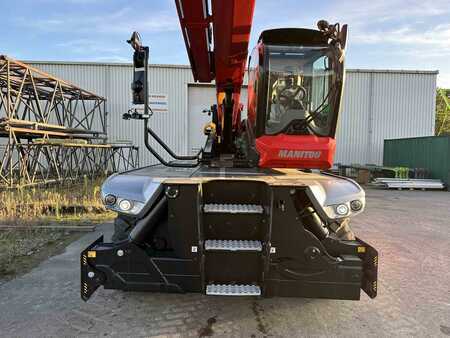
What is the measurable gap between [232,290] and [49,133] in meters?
11.0

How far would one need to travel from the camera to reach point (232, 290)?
119 inches

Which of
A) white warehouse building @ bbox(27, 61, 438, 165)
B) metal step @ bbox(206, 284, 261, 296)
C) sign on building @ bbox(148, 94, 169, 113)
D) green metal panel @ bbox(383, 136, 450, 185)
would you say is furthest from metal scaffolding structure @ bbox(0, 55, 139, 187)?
green metal panel @ bbox(383, 136, 450, 185)

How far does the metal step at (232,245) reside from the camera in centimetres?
304

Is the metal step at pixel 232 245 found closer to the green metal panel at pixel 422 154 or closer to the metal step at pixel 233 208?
the metal step at pixel 233 208

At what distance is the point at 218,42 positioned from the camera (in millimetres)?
4262

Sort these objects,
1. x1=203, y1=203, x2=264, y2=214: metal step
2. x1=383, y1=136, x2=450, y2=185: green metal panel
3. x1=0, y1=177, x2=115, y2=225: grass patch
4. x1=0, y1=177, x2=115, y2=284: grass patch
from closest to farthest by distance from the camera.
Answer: x1=203, y1=203, x2=264, y2=214: metal step, x1=0, y1=177, x2=115, y2=284: grass patch, x1=0, y1=177, x2=115, y2=225: grass patch, x1=383, y1=136, x2=450, y2=185: green metal panel

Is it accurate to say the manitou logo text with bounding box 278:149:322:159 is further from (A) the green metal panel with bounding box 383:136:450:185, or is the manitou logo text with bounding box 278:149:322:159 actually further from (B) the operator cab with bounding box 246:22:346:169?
(A) the green metal panel with bounding box 383:136:450:185

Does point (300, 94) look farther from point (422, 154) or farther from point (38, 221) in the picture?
point (422, 154)

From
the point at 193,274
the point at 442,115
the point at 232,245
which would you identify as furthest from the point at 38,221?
the point at 442,115

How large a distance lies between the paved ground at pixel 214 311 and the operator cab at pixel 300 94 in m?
1.56

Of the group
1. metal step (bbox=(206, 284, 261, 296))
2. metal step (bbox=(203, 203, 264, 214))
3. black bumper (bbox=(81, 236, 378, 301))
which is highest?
metal step (bbox=(203, 203, 264, 214))

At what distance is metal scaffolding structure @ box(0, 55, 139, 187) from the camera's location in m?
10.9

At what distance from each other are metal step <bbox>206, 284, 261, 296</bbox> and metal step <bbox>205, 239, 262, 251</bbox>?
343mm

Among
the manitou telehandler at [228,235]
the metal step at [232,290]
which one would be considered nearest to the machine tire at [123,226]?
the manitou telehandler at [228,235]
